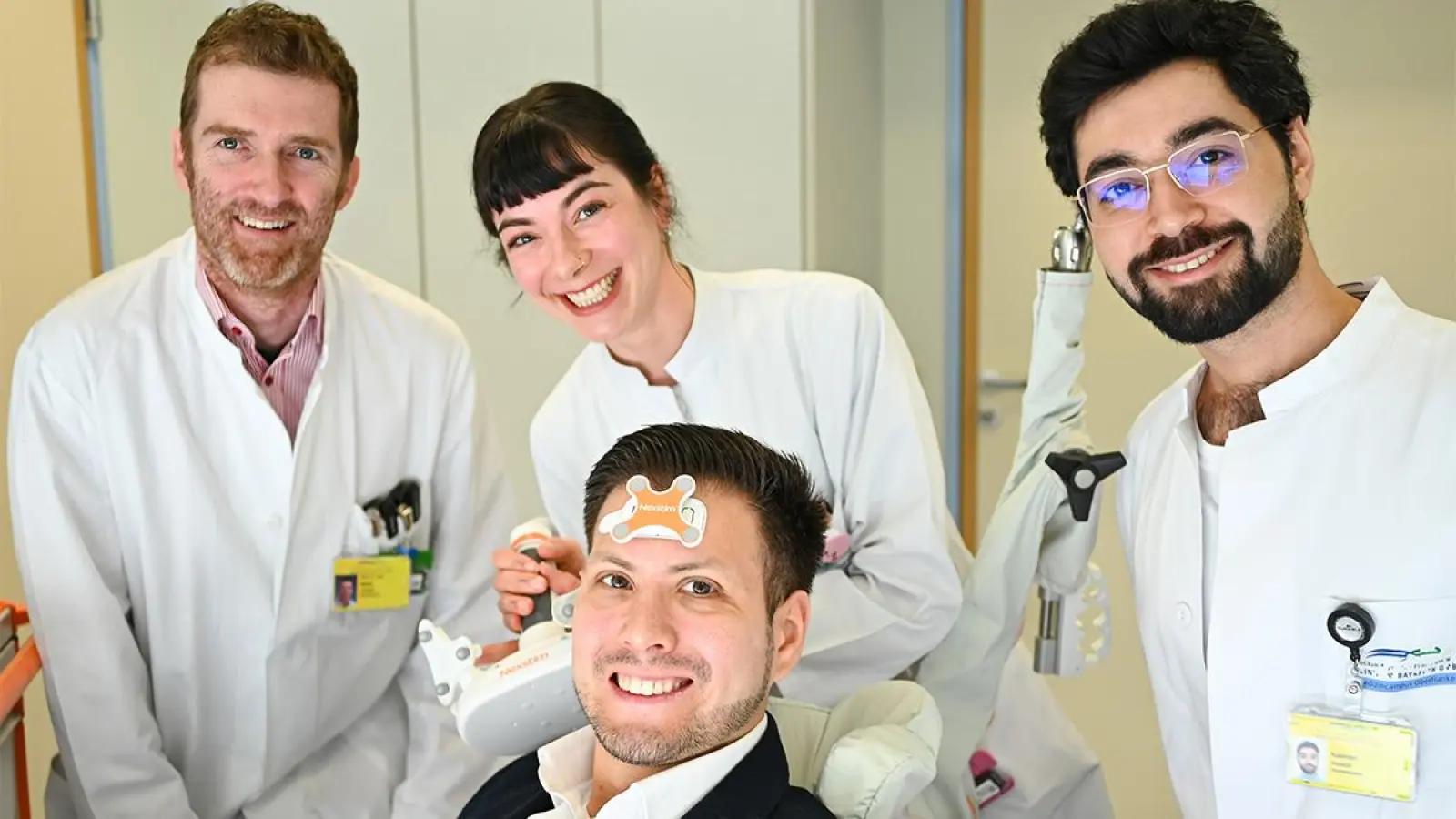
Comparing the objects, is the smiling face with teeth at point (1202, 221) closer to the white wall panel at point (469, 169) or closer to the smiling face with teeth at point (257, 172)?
the smiling face with teeth at point (257, 172)

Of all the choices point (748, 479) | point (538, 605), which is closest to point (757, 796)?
point (748, 479)

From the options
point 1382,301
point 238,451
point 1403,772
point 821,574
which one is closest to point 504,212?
point 238,451

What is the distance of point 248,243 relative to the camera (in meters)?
2.05

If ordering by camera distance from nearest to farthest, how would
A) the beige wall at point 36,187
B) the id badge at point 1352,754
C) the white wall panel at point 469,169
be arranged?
the id badge at point 1352,754, the beige wall at point 36,187, the white wall panel at point 469,169

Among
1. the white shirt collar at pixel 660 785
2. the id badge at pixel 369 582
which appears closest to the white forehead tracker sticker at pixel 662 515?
the white shirt collar at pixel 660 785

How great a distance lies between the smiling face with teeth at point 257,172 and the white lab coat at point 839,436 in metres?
0.48

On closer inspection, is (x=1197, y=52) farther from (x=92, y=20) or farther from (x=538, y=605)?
(x=92, y=20)

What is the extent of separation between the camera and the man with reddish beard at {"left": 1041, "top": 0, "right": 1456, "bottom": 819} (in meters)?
1.52

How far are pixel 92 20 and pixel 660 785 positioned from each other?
8.42 ft

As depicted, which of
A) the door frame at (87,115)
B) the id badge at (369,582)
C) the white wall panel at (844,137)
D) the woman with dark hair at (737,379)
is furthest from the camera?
the white wall panel at (844,137)

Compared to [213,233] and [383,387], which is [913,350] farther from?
[213,233]

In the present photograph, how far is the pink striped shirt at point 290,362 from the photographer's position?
2111 mm

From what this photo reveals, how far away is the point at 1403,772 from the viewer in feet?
4.91

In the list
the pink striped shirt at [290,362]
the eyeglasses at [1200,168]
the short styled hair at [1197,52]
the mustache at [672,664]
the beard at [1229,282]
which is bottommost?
the mustache at [672,664]
